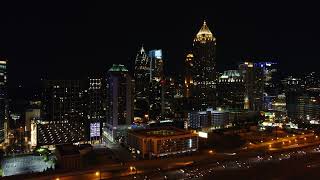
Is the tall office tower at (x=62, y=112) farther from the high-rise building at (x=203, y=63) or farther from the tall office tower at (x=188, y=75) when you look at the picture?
the high-rise building at (x=203, y=63)

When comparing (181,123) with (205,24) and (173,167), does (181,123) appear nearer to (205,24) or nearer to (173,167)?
(173,167)

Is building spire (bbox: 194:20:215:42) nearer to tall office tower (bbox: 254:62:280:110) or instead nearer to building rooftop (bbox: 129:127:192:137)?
tall office tower (bbox: 254:62:280:110)

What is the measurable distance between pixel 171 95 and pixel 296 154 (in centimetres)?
2022

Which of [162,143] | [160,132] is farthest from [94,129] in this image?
[162,143]

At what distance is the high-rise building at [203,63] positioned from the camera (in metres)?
38.4

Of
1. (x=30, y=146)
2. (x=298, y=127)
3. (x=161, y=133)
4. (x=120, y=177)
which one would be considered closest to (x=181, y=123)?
(x=161, y=133)

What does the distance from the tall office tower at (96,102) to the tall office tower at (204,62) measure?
16.0 meters

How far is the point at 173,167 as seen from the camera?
13.8 metres

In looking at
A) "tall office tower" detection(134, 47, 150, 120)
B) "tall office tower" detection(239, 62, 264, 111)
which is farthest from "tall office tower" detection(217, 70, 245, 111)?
"tall office tower" detection(134, 47, 150, 120)

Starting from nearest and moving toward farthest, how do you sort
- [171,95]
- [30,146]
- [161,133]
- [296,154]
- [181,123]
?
[296,154] < [161,133] < [30,146] < [181,123] < [171,95]

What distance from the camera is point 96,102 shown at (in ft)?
75.4

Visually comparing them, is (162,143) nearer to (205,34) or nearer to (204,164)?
(204,164)

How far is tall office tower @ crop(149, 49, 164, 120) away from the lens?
1226 inches

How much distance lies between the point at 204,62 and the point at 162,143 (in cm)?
2523
